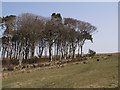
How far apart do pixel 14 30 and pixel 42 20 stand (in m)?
7.86

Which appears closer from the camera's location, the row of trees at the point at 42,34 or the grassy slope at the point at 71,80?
the grassy slope at the point at 71,80

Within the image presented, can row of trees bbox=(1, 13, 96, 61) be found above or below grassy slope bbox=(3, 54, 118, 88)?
above

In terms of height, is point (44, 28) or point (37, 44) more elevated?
point (44, 28)

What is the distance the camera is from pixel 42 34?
4909 centimetres

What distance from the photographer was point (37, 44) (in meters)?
53.7

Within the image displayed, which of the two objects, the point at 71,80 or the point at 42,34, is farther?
the point at 42,34

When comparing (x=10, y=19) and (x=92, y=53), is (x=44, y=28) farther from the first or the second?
(x=92, y=53)

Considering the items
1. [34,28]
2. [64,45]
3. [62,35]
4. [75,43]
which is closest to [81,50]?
[75,43]

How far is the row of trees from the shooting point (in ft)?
147

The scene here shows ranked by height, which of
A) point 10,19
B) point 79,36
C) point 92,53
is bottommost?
point 92,53

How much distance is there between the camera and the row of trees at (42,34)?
4475cm

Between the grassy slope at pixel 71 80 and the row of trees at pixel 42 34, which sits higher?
the row of trees at pixel 42 34

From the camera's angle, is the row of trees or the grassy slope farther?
the row of trees

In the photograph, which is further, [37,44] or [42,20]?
[37,44]
